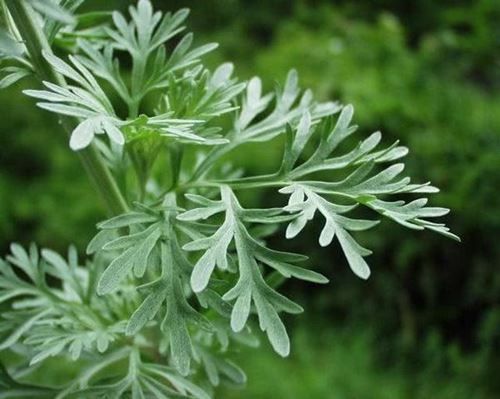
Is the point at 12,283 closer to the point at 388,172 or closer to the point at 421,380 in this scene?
the point at 388,172

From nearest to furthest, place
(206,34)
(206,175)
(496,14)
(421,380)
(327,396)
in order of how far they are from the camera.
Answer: (206,175)
(327,396)
(421,380)
(496,14)
(206,34)

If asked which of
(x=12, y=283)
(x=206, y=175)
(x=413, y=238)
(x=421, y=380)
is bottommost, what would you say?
(x=421, y=380)

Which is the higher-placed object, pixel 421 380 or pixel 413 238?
pixel 413 238

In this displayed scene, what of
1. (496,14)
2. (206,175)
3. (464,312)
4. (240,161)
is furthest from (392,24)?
(206,175)

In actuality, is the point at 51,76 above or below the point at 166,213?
above
